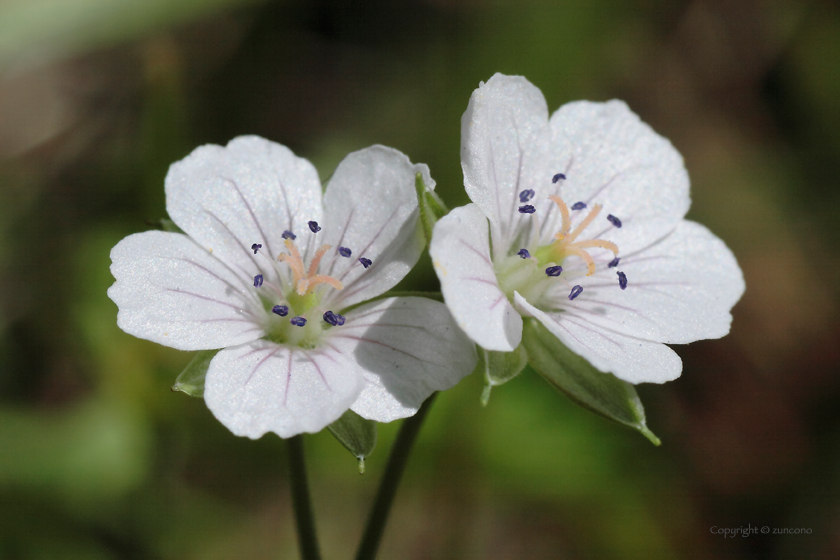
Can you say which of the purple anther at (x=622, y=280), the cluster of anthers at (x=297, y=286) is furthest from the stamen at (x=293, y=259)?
the purple anther at (x=622, y=280)

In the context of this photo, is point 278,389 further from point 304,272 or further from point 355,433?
point 304,272

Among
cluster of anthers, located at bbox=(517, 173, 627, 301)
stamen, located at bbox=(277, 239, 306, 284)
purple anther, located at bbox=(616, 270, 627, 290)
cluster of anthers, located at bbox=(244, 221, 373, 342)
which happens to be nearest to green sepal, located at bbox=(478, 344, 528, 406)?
cluster of anthers, located at bbox=(517, 173, 627, 301)

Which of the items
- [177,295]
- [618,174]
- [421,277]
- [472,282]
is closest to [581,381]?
[472,282]

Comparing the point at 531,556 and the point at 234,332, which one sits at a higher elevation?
the point at 234,332

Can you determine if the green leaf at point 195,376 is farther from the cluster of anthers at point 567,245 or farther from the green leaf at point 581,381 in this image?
the cluster of anthers at point 567,245

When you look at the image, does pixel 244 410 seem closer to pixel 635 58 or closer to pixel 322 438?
pixel 322 438

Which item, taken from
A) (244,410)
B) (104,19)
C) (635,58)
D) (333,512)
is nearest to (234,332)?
(244,410)
